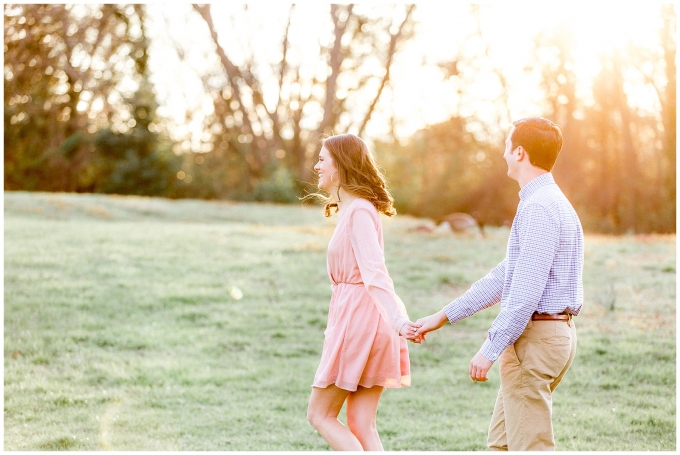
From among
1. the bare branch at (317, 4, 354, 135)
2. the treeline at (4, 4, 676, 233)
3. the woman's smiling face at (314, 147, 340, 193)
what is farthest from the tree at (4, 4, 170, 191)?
the woman's smiling face at (314, 147, 340, 193)

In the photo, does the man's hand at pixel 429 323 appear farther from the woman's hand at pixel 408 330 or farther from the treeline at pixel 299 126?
the treeline at pixel 299 126

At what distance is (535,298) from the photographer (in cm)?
317

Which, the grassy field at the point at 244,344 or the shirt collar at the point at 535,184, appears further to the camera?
the grassy field at the point at 244,344

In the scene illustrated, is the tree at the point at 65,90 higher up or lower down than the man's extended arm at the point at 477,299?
higher up

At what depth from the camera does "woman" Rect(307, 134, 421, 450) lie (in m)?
3.52

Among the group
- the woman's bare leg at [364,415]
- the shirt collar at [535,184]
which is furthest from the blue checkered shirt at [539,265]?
the woman's bare leg at [364,415]

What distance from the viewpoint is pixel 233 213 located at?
21.8 meters

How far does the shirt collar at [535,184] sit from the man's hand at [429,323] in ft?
2.22

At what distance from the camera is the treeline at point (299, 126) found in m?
27.9

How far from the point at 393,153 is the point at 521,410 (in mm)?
31486

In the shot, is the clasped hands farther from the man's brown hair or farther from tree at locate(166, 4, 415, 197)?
tree at locate(166, 4, 415, 197)

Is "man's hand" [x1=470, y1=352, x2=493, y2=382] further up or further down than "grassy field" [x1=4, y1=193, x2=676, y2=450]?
further up

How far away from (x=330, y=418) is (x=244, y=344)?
5.54m

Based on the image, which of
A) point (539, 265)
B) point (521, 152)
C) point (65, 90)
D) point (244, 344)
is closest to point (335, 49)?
point (65, 90)
